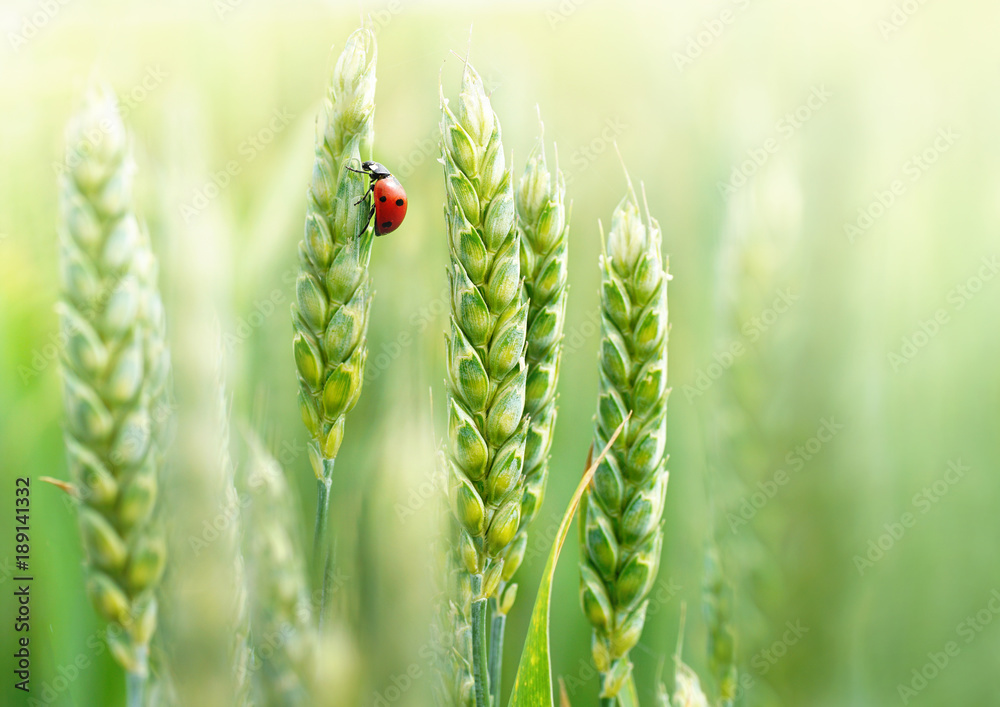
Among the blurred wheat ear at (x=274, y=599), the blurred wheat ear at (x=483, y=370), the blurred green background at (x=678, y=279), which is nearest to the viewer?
the blurred wheat ear at (x=483, y=370)

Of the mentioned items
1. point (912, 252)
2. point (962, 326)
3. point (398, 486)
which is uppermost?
point (912, 252)

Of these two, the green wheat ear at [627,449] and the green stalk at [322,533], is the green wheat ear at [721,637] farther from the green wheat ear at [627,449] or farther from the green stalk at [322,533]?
the green stalk at [322,533]

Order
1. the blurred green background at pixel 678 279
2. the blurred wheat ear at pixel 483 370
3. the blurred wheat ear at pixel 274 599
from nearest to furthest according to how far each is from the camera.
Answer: the blurred wheat ear at pixel 483 370 → the blurred wheat ear at pixel 274 599 → the blurred green background at pixel 678 279

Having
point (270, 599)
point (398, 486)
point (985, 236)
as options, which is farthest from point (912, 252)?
point (270, 599)

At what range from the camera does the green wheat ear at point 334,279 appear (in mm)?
567

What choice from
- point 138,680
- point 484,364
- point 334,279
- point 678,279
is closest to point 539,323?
point 484,364

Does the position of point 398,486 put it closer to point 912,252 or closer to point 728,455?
point 728,455

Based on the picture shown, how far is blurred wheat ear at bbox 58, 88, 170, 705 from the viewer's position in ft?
1.75

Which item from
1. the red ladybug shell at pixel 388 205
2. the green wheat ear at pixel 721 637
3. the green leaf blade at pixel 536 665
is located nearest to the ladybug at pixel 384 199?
the red ladybug shell at pixel 388 205

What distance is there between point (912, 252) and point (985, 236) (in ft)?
0.47

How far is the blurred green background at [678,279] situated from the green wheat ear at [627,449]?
18 cm

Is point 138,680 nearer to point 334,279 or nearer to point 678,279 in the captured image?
point 334,279

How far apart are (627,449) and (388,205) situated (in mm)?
357

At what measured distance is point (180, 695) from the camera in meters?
0.57
